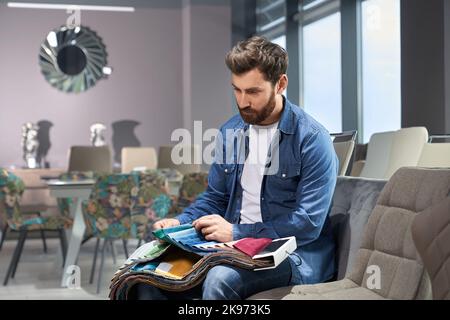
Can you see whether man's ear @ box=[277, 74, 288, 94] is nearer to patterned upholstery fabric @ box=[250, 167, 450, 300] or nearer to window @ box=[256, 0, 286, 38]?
patterned upholstery fabric @ box=[250, 167, 450, 300]

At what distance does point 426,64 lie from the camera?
5.04 meters

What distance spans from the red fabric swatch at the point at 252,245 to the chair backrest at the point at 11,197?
3.40 metres

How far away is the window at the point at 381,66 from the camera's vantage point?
19.5 feet

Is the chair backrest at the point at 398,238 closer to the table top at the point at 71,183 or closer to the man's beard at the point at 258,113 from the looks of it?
the man's beard at the point at 258,113

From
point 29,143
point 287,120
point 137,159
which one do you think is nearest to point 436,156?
point 287,120

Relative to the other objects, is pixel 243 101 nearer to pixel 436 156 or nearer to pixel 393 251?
pixel 393 251

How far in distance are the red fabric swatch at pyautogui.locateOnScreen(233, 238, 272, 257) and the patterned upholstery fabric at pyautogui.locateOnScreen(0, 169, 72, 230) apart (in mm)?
3400

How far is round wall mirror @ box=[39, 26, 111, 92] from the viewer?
8.92 metres

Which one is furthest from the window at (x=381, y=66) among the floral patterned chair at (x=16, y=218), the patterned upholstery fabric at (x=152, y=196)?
the floral patterned chair at (x=16, y=218)
